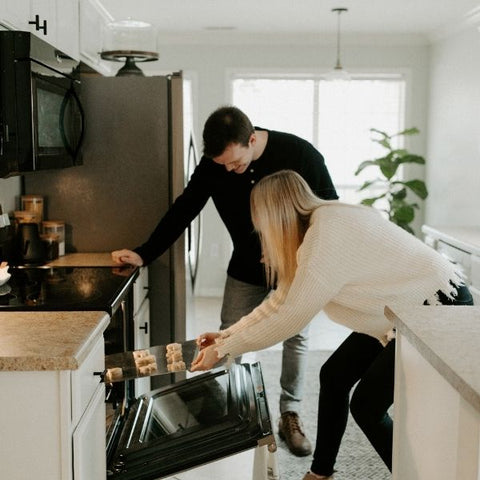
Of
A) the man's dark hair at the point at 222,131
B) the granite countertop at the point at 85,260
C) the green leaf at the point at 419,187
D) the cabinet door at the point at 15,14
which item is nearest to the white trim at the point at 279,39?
the green leaf at the point at 419,187

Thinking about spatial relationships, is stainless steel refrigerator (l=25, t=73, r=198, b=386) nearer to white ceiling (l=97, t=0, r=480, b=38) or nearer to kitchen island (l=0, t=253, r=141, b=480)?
kitchen island (l=0, t=253, r=141, b=480)

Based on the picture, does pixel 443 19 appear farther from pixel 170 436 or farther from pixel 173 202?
pixel 170 436

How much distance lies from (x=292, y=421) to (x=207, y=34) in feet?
13.6

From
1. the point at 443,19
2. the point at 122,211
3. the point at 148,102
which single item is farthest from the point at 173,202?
the point at 443,19

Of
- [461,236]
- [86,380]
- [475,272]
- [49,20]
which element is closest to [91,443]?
[86,380]

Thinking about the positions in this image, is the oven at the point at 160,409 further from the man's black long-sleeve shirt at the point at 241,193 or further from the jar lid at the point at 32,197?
the jar lid at the point at 32,197

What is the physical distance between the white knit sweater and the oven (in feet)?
0.55

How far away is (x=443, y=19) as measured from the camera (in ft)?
18.0

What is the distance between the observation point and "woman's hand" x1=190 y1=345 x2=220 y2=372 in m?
1.99

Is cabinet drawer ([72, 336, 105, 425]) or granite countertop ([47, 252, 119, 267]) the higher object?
granite countertop ([47, 252, 119, 267])

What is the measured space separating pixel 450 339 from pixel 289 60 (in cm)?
526

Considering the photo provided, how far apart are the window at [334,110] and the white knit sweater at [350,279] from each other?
456 cm

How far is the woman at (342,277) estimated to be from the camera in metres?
1.95

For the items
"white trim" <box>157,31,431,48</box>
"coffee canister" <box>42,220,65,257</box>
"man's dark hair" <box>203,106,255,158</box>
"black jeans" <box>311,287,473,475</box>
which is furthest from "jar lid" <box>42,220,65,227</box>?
"white trim" <box>157,31,431,48</box>
